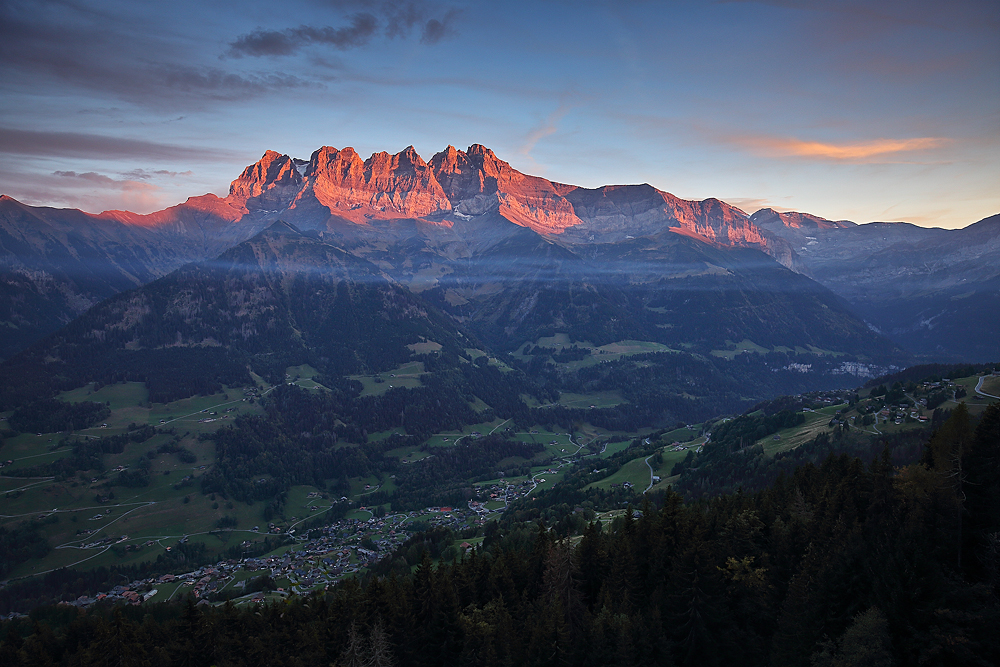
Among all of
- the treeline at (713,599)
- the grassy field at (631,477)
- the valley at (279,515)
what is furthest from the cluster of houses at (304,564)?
the treeline at (713,599)

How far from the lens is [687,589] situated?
51875 mm

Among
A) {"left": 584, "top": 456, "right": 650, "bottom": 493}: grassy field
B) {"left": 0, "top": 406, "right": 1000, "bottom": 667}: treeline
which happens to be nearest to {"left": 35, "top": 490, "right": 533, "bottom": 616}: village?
{"left": 584, "top": 456, "right": 650, "bottom": 493}: grassy field

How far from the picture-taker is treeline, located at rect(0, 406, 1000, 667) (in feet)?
125

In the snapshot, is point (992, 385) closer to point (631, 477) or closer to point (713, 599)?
point (631, 477)

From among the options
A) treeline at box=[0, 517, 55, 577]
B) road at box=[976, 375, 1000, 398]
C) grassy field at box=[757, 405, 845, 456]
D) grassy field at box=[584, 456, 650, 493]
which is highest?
road at box=[976, 375, 1000, 398]

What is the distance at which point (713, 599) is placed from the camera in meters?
51.7

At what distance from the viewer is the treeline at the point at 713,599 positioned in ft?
125

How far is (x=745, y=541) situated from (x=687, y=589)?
35.2ft

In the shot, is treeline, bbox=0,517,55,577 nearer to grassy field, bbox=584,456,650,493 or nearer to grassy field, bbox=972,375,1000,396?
grassy field, bbox=584,456,650,493

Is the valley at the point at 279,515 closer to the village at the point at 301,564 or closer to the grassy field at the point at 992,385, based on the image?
the village at the point at 301,564

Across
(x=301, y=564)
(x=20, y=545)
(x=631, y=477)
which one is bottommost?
(x=20, y=545)

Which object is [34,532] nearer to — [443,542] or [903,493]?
[443,542]

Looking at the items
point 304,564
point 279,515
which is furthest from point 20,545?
point 304,564

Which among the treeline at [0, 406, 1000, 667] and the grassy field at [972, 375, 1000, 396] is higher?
the grassy field at [972, 375, 1000, 396]
